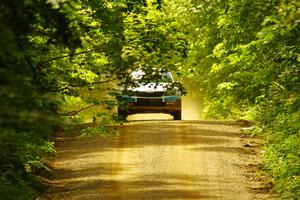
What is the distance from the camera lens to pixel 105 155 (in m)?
19.4

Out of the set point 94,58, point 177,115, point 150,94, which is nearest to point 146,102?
point 150,94

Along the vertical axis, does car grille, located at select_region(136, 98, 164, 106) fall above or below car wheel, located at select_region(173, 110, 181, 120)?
above

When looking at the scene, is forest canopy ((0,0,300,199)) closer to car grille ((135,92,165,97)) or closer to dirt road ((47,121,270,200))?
dirt road ((47,121,270,200))

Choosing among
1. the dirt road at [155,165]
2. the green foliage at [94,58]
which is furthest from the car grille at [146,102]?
the green foliage at [94,58]

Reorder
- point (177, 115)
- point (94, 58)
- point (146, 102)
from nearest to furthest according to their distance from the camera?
1. point (94, 58)
2. point (146, 102)
3. point (177, 115)

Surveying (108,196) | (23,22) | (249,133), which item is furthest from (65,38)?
(249,133)

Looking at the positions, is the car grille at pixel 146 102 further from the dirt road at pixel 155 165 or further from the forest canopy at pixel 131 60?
the forest canopy at pixel 131 60

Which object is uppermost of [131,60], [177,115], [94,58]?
[94,58]

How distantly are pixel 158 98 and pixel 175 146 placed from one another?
5.61 metres

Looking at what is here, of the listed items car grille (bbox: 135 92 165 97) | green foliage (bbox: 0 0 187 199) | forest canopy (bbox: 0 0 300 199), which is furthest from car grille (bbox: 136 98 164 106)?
green foliage (bbox: 0 0 187 199)

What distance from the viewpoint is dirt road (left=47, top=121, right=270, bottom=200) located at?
50.0 feet

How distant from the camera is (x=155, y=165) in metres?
17.9

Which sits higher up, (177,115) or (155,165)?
(177,115)

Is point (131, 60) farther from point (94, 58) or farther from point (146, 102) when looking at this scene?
point (146, 102)
